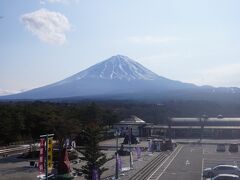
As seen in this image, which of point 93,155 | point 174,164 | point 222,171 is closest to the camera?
point 93,155

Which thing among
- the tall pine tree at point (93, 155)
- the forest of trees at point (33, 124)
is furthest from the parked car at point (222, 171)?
the forest of trees at point (33, 124)

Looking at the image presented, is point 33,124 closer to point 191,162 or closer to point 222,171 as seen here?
point 191,162

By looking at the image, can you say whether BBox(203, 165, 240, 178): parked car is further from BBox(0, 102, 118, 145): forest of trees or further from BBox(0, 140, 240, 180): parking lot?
BBox(0, 102, 118, 145): forest of trees

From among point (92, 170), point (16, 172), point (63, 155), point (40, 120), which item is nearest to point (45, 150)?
point (92, 170)

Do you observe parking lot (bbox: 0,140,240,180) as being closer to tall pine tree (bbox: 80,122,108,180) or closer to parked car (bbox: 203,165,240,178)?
parked car (bbox: 203,165,240,178)

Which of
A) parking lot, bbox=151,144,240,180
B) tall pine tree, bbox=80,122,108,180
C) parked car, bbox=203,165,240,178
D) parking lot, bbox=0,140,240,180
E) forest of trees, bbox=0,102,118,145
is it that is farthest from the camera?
forest of trees, bbox=0,102,118,145

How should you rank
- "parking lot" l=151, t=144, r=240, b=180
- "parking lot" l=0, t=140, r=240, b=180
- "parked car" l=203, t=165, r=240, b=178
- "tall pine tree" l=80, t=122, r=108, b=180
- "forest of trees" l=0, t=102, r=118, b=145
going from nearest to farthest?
1. "tall pine tree" l=80, t=122, r=108, b=180
2. "parked car" l=203, t=165, r=240, b=178
3. "parking lot" l=151, t=144, r=240, b=180
4. "parking lot" l=0, t=140, r=240, b=180
5. "forest of trees" l=0, t=102, r=118, b=145

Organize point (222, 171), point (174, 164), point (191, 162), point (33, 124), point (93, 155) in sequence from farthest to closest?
1. point (33, 124)
2. point (191, 162)
3. point (174, 164)
4. point (222, 171)
5. point (93, 155)

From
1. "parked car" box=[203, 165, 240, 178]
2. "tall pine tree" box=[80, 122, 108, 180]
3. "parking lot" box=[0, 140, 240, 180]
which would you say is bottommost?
"parking lot" box=[0, 140, 240, 180]

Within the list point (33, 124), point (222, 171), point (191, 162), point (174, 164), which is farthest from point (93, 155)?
point (33, 124)

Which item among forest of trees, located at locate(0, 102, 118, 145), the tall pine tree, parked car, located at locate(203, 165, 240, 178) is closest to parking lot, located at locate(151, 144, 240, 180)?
parked car, located at locate(203, 165, 240, 178)

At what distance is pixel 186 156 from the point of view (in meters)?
34.5

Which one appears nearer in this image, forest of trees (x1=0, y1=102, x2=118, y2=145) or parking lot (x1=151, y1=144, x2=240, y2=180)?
parking lot (x1=151, y1=144, x2=240, y2=180)

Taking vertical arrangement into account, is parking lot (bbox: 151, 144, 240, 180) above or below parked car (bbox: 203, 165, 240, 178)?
below
